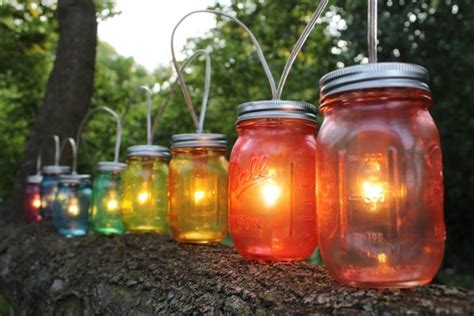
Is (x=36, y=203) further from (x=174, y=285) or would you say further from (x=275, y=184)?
(x=275, y=184)

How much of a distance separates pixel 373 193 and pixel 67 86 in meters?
2.38

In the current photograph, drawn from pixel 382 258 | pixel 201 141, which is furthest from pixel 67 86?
pixel 382 258

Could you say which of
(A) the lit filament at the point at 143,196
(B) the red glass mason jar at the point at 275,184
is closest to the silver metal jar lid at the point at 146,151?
(A) the lit filament at the point at 143,196

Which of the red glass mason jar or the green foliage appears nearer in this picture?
the red glass mason jar

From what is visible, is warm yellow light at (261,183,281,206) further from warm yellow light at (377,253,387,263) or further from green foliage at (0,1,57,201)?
green foliage at (0,1,57,201)

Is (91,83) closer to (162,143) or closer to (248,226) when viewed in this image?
(162,143)

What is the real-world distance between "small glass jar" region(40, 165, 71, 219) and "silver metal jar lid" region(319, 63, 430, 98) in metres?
1.79

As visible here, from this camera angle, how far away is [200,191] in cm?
129

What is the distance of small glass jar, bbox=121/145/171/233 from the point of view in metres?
1.61

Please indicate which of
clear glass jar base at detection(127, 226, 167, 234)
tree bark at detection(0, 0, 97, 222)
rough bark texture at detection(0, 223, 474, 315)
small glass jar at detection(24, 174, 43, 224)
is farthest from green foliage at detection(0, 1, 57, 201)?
clear glass jar base at detection(127, 226, 167, 234)

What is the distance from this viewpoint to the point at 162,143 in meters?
3.01

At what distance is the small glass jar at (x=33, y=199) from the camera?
2.61 meters

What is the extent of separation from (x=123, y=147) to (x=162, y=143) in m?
0.32

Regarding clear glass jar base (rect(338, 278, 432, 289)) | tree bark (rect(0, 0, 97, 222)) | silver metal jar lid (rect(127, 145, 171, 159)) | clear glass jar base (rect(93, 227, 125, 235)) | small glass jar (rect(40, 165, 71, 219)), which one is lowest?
clear glass jar base (rect(338, 278, 432, 289))
